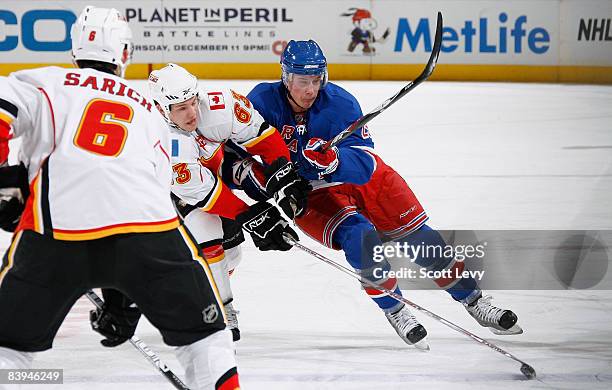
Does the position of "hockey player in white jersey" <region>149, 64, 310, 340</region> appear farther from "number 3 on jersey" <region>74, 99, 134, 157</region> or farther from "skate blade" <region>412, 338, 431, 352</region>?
"number 3 on jersey" <region>74, 99, 134, 157</region>

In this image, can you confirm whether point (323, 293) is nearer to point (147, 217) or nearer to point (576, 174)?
point (147, 217)

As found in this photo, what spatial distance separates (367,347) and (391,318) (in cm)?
13

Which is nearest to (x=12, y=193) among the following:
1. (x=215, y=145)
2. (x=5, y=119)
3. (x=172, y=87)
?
(x=5, y=119)

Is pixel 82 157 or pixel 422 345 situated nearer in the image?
pixel 82 157

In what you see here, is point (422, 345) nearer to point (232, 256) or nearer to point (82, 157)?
point (232, 256)

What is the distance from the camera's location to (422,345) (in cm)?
316

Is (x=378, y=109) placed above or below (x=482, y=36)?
below

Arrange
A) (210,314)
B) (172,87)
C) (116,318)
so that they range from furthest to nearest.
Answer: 1. (172,87)
2. (116,318)
3. (210,314)

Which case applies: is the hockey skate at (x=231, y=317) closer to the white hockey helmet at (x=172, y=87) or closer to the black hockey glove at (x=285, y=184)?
the black hockey glove at (x=285, y=184)

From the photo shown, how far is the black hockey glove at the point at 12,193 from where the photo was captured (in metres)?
2.01

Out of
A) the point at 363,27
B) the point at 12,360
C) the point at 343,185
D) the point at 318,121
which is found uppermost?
the point at 363,27

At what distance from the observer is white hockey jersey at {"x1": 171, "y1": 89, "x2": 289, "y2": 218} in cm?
307

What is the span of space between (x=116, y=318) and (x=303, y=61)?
1.41 metres

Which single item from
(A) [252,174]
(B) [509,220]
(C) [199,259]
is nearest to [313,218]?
(A) [252,174]
